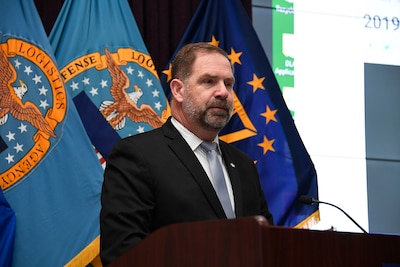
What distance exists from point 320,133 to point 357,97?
48cm

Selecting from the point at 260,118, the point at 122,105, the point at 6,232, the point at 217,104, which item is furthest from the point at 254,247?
the point at 260,118

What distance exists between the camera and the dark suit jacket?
8.41ft

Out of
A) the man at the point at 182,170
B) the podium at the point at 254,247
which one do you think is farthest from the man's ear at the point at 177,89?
the podium at the point at 254,247

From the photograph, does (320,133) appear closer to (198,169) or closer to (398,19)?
(398,19)

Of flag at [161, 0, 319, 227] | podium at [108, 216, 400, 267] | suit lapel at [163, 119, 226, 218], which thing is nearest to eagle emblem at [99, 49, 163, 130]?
flag at [161, 0, 319, 227]

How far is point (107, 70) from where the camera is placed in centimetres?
468

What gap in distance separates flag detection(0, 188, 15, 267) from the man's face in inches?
61.4

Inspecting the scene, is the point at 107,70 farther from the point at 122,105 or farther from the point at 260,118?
the point at 260,118

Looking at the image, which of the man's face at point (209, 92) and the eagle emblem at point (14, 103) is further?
the eagle emblem at point (14, 103)

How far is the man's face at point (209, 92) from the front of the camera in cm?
296

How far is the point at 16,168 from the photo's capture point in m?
4.24

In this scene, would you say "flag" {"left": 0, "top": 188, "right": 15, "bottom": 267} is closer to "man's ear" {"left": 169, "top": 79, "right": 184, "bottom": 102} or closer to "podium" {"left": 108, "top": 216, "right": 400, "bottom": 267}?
"man's ear" {"left": 169, "top": 79, "right": 184, "bottom": 102}

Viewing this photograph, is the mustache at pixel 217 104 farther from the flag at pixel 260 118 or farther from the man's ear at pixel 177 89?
the flag at pixel 260 118

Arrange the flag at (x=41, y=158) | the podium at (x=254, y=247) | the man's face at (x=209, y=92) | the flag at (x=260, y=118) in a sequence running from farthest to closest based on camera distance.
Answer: the flag at (x=260, y=118) < the flag at (x=41, y=158) < the man's face at (x=209, y=92) < the podium at (x=254, y=247)
